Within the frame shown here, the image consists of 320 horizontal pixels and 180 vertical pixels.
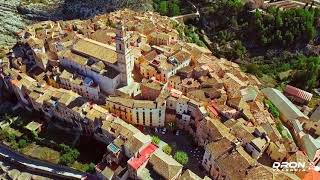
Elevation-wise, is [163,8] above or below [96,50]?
below

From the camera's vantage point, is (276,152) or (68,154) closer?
(276,152)

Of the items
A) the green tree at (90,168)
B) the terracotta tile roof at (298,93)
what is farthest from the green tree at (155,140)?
the terracotta tile roof at (298,93)

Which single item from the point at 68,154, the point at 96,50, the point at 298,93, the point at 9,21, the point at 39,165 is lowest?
the point at 39,165

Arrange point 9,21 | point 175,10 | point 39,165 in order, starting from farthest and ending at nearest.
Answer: point 9,21
point 175,10
point 39,165

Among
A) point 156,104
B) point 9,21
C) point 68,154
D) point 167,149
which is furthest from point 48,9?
point 167,149

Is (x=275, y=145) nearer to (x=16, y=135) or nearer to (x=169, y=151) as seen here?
(x=169, y=151)

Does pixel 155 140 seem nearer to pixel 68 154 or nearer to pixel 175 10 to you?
pixel 68 154
